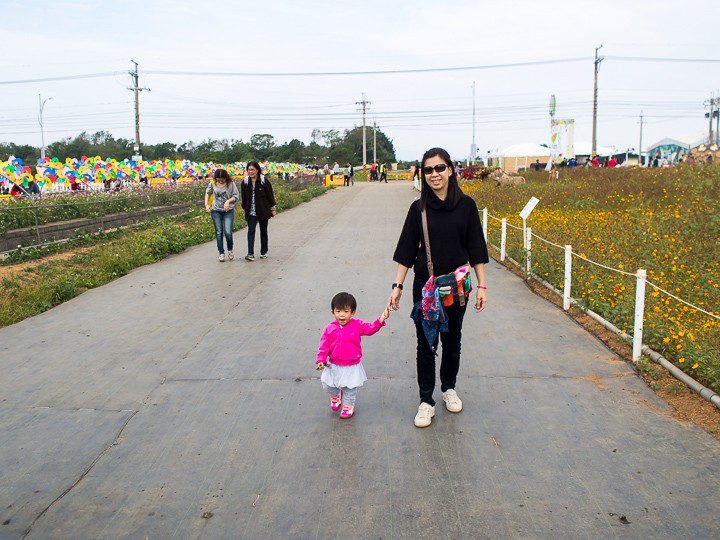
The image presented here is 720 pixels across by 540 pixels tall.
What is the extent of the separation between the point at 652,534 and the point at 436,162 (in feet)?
8.18

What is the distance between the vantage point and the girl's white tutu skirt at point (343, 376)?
15.3ft

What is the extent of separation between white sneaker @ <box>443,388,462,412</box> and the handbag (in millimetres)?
812

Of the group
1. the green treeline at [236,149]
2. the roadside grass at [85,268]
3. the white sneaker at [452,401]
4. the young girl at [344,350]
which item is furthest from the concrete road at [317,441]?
the green treeline at [236,149]

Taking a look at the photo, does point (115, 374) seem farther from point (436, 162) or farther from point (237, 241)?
point (237, 241)

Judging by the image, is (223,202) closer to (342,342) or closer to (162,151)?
(342,342)

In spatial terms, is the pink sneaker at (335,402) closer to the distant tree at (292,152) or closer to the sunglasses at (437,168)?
the sunglasses at (437,168)

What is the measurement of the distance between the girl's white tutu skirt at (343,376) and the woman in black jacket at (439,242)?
45 centimetres

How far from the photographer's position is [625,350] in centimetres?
618

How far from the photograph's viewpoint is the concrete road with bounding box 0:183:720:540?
11.1ft

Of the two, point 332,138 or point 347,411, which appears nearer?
point 347,411

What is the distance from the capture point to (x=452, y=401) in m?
4.80

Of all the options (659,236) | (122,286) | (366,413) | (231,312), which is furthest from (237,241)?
(366,413)

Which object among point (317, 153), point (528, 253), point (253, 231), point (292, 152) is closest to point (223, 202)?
point (253, 231)

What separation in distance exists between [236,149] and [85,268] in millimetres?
90834
